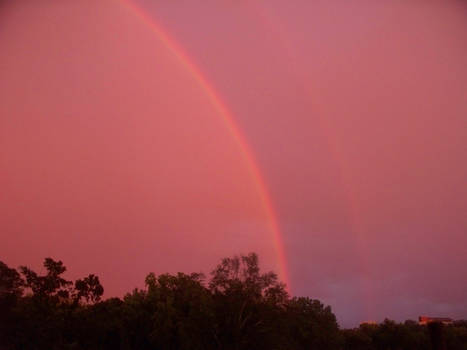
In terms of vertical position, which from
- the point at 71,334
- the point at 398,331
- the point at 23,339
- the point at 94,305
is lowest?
the point at 23,339

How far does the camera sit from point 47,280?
177 feet

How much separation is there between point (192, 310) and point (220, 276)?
6589 millimetres

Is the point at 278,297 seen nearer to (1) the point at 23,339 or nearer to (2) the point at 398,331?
(1) the point at 23,339

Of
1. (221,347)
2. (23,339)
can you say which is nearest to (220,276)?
(221,347)

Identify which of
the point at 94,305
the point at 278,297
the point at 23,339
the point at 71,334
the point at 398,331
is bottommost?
the point at 23,339

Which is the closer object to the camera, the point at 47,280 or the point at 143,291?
the point at 47,280

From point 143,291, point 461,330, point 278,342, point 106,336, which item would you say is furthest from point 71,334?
point 461,330

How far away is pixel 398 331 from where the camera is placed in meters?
97.4

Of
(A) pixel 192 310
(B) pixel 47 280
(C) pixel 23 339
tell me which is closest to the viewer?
(C) pixel 23 339

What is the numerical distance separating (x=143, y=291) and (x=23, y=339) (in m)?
21.9

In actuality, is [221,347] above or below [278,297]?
below

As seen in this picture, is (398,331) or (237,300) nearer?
(237,300)

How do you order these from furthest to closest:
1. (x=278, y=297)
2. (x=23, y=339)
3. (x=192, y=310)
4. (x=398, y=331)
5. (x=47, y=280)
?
(x=398, y=331) → (x=278, y=297) → (x=192, y=310) → (x=47, y=280) → (x=23, y=339)

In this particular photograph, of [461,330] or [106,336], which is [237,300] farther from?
[461,330]
